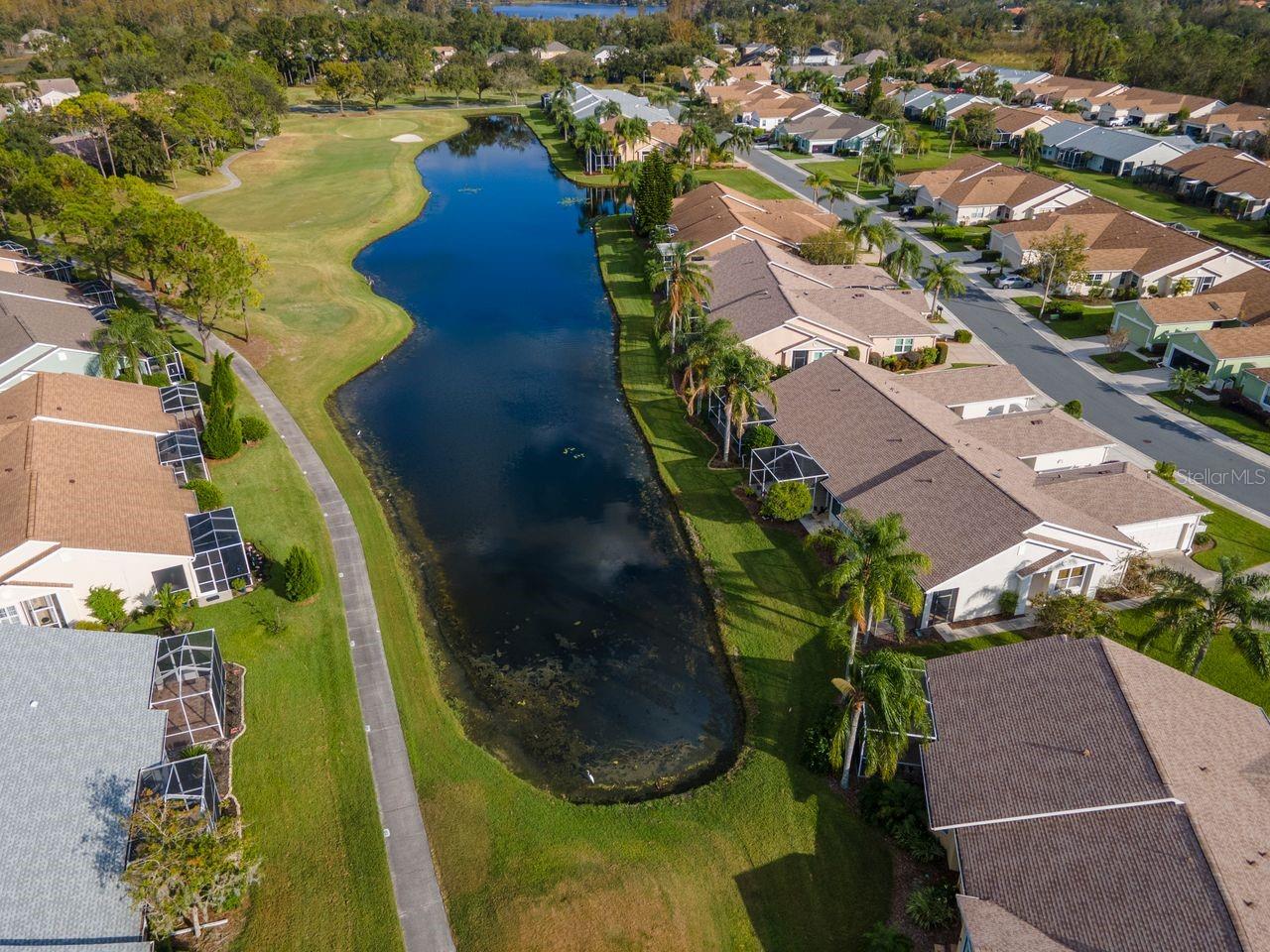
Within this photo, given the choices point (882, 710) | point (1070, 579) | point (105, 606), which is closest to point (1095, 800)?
point (882, 710)

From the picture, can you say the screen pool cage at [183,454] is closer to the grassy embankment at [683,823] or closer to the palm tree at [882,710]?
the grassy embankment at [683,823]

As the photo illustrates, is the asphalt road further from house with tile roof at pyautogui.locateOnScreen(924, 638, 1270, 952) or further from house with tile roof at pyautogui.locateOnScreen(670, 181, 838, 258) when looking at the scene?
house with tile roof at pyautogui.locateOnScreen(924, 638, 1270, 952)

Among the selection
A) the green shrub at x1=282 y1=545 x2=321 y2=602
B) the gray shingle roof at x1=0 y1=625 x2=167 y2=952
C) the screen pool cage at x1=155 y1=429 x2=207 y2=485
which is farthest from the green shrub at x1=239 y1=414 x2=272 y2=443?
the gray shingle roof at x1=0 y1=625 x2=167 y2=952

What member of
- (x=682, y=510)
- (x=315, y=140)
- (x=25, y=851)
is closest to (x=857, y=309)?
(x=682, y=510)

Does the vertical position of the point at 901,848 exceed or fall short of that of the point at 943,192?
it falls short

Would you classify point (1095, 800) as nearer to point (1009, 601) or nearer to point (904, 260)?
point (1009, 601)

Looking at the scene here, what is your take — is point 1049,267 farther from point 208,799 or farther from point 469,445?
point 208,799
